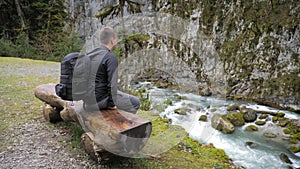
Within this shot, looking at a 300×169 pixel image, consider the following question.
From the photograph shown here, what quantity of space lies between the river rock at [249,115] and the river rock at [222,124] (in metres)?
1.17

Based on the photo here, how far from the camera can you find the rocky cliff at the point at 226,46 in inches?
484

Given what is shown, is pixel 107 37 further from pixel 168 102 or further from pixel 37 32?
pixel 37 32

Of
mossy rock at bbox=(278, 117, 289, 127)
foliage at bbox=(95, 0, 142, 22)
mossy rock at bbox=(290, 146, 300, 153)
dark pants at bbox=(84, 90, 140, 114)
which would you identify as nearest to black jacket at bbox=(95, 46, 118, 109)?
dark pants at bbox=(84, 90, 140, 114)

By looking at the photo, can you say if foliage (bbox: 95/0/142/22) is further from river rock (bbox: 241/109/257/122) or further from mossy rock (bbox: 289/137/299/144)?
mossy rock (bbox: 289/137/299/144)

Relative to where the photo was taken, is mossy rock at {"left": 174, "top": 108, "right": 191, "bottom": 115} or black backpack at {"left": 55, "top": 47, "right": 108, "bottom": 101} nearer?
black backpack at {"left": 55, "top": 47, "right": 108, "bottom": 101}

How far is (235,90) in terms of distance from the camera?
15.4m

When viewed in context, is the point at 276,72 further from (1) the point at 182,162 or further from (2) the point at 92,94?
(2) the point at 92,94

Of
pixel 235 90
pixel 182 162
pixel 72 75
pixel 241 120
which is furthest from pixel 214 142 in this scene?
pixel 235 90

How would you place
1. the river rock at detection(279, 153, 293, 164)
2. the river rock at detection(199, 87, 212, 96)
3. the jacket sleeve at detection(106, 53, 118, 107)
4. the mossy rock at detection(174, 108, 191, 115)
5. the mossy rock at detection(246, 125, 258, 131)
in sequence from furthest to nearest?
the river rock at detection(199, 87, 212, 96) < the mossy rock at detection(174, 108, 191, 115) < the mossy rock at detection(246, 125, 258, 131) < the river rock at detection(279, 153, 293, 164) < the jacket sleeve at detection(106, 53, 118, 107)

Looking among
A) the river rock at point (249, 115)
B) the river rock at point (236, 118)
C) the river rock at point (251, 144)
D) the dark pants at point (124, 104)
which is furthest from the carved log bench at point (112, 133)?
the river rock at point (249, 115)

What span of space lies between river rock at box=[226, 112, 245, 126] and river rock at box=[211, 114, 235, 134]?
13.8 inches

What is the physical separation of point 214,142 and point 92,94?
6.55 metres

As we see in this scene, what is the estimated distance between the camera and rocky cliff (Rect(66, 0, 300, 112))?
1228 centimetres

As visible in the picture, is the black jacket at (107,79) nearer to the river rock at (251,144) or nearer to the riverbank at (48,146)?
the riverbank at (48,146)
